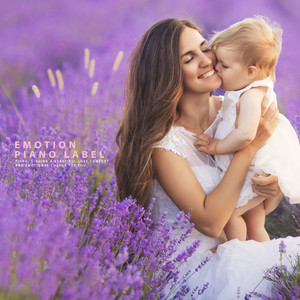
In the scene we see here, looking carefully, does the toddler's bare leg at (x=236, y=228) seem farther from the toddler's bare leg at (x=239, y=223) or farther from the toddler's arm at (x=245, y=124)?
the toddler's arm at (x=245, y=124)

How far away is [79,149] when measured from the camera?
9.25 ft

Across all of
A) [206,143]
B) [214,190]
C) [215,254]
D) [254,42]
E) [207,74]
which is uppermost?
[254,42]

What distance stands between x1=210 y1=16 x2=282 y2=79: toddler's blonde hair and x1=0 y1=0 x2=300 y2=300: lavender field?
37 centimetres

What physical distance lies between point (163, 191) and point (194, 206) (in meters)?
0.24

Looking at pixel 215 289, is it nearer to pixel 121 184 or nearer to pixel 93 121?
pixel 121 184

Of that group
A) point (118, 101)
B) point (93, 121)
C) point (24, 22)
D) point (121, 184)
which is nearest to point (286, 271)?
point (121, 184)

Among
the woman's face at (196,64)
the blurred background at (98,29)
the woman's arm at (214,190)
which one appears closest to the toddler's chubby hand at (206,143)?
the woman's arm at (214,190)

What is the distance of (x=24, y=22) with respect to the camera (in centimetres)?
427

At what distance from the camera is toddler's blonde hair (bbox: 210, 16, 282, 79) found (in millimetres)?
2051

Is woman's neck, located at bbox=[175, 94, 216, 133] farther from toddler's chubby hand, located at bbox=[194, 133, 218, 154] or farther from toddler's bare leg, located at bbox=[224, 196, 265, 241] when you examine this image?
toddler's bare leg, located at bbox=[224, 196, 265, 241]

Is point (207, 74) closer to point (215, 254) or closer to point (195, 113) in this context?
point (195, 113)

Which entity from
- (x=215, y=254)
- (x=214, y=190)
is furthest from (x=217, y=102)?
(x=215, y=254)

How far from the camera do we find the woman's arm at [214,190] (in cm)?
198

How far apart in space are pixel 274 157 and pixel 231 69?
1.38 ft
